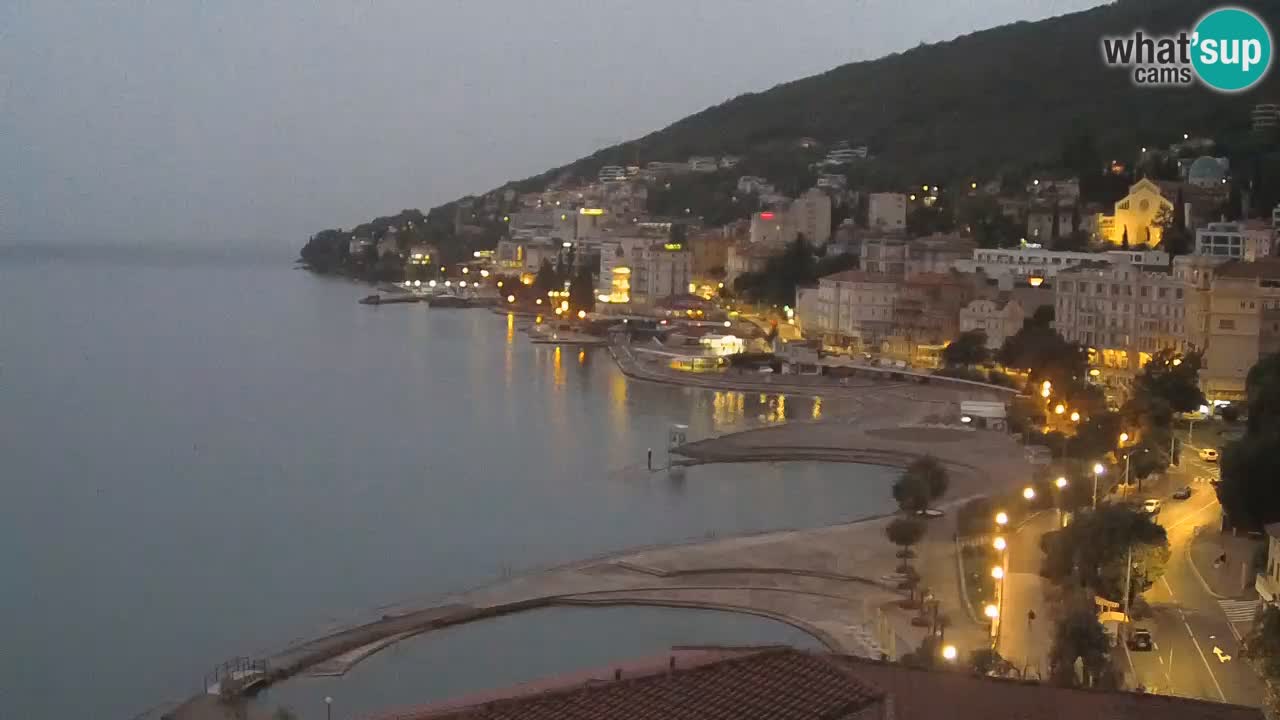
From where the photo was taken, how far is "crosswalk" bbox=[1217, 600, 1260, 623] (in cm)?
530

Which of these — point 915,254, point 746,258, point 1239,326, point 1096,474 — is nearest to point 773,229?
A: point 746,258

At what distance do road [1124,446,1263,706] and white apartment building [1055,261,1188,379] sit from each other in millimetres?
6486

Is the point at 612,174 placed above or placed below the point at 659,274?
above

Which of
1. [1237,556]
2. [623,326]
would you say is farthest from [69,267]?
[1237,556]

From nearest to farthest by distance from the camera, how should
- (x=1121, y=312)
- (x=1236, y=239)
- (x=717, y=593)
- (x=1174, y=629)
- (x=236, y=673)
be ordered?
(x=1174, y=629), (x=236, y=673), (x=717, y=593), (x=1121, y=312), (x=1236, y=239)

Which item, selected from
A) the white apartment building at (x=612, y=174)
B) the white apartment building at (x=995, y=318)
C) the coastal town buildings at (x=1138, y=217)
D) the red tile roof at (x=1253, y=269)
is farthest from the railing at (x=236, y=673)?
the white apartment building at (x=612, y=174)

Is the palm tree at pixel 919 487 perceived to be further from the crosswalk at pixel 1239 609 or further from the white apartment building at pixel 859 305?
the white apartment building at pixel 859 305

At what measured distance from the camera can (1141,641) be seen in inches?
195

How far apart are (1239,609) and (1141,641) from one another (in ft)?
2.34

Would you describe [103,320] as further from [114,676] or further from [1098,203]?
[114,676]

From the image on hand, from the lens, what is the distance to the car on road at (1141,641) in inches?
195

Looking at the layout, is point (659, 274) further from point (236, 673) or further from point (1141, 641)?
point (1141, 641)

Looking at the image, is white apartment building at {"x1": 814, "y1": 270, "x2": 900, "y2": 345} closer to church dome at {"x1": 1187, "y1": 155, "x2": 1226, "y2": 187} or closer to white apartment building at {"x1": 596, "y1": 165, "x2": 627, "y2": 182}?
church dome at {"x1": 1187, "y1": 155, "x2": 1226, "y2": 187}

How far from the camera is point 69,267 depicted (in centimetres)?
5588
